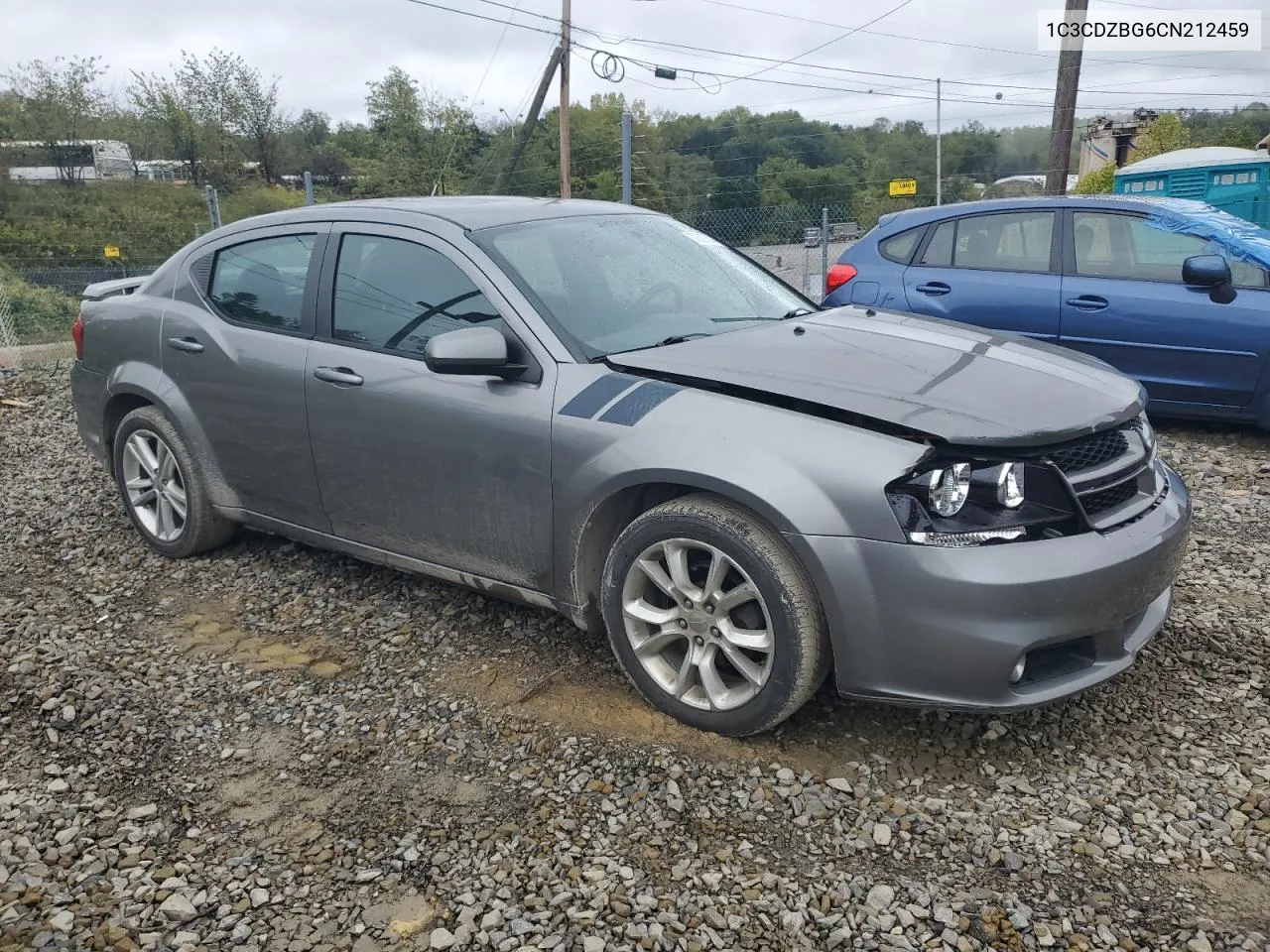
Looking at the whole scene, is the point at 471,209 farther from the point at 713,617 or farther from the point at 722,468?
the point at 713,617

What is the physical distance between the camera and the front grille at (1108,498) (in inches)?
110

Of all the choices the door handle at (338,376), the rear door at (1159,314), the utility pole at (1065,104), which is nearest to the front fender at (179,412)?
the door handle at (338,376)

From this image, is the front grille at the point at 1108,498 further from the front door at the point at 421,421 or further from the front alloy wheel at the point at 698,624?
the front door at the point at 421,421

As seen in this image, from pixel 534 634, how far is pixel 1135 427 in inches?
86.4

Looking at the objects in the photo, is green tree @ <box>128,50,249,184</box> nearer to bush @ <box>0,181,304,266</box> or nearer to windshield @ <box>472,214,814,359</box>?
bush @ <box>0,181,304,266</box>

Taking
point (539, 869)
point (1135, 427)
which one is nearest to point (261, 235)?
point (539, 869)

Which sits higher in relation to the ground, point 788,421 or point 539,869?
point 788,421

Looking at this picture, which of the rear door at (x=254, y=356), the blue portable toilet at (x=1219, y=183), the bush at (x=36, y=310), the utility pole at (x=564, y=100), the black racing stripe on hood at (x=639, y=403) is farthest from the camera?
the utility pole at (x=564, y=100)

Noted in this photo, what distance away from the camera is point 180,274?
14.9ft

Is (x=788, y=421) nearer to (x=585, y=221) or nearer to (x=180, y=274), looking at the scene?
(x=585, y=221)

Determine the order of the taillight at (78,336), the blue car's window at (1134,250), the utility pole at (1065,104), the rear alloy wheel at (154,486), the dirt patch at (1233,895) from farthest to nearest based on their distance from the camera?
1. the utility pole at (1065,104)
2. the blue car's window at (1134,250)
3. the taillight at (78,336)
4. the rear alloy wheel at (154,486)
5. the dirt patch at (1233,895)

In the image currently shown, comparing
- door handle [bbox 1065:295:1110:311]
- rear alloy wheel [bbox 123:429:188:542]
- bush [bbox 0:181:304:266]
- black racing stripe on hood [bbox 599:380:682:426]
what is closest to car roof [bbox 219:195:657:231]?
black racing stripe on hood [bbox 599:380:682:426]

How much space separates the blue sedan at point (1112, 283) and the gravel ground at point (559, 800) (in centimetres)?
245

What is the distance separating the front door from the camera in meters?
3.28
